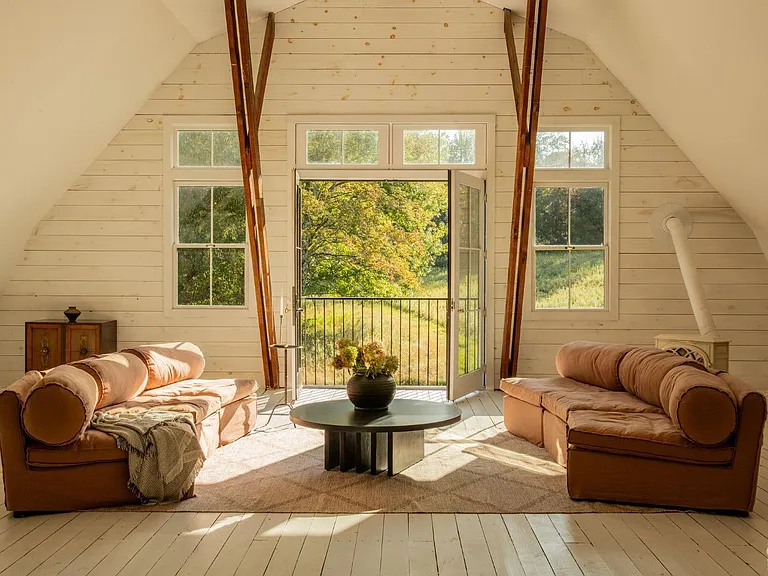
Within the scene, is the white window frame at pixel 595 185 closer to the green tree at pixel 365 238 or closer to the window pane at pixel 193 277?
the window pane at pixel 193 277

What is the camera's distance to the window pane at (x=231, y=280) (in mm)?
7430

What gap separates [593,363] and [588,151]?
2784 mm

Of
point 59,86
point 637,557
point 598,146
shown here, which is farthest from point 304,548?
point 598,146

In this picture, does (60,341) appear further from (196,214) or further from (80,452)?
(80,452)

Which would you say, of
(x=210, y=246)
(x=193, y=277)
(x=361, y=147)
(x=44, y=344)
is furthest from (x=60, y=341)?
(x=361, y=147)

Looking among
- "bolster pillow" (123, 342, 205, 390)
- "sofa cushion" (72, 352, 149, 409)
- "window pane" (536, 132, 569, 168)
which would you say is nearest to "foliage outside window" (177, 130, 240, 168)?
"bolster pillow" (123, 342, 205, 390)

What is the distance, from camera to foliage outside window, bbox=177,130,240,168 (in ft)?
24.3

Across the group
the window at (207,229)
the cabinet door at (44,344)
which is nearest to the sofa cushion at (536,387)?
the window at (207,229)

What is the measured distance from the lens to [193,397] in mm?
4840

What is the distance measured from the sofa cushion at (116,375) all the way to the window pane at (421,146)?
343 cm

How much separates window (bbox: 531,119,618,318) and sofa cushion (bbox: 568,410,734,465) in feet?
11.1

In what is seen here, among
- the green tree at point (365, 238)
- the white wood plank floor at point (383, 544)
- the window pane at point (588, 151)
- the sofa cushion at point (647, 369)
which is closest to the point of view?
the white wood plank floor at point (383, 544)

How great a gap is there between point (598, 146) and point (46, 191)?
5.06 metres

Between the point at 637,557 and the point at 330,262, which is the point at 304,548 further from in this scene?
the point at 330,262
